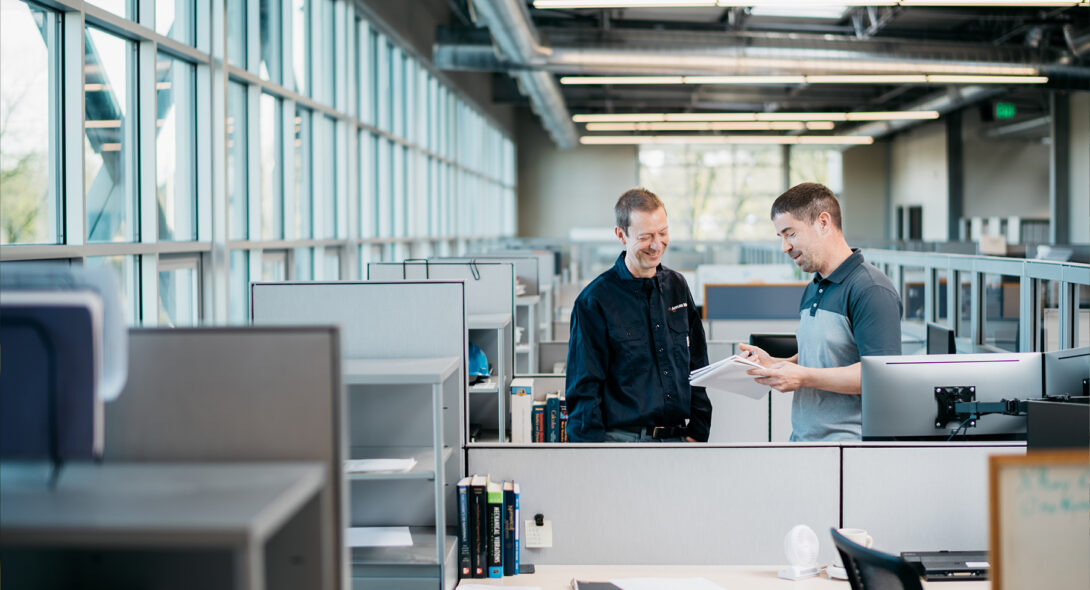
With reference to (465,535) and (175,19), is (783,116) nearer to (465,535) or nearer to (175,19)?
(175,19)

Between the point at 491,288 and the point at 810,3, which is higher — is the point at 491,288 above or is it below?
below

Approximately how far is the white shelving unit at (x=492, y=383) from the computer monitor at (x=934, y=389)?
2243 mm

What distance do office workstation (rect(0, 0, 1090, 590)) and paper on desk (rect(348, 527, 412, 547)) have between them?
11 millimetres

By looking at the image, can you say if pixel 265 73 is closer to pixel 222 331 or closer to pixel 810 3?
pixel 810 3

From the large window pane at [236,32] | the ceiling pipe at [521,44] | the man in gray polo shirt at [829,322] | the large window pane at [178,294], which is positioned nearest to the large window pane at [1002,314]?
the man in gray polo shirt at [829,322]

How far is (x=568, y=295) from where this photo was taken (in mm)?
8766

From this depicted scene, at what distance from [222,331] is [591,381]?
4.08 feet

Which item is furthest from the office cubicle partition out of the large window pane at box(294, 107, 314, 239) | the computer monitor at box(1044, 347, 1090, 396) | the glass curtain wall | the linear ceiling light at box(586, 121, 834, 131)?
the linear ceiling light at box(586, 121, 834, 131)

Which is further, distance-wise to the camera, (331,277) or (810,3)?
(331,277)

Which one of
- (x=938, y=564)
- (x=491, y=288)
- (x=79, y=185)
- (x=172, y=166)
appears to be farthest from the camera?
(x=491, y=288)

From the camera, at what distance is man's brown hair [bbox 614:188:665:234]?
7.91ft

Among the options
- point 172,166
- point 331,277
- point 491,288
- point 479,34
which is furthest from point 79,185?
point 479,34

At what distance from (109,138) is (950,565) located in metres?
3.64

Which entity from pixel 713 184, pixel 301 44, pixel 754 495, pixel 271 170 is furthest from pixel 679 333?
pixel 713 184
